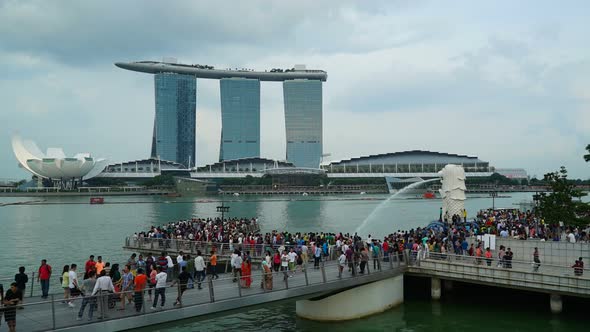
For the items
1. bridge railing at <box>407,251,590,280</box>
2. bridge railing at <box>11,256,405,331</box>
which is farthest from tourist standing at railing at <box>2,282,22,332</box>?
bridge railing at <box>407,251,590,280</box>

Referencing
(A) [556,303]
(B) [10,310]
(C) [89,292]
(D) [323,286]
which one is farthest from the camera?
(A) [556,303]

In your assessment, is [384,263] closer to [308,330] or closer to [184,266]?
[308,330]

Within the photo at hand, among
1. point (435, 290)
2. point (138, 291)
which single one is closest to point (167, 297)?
point (138, 291)

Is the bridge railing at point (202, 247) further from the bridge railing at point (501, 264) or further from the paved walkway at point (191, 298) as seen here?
the bridge railing at point (501, 264)

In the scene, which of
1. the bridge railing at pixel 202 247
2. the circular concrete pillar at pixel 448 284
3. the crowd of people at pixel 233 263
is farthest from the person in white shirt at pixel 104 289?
the circular concrete pillar at pixel 448 284

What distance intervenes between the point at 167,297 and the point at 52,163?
464ft

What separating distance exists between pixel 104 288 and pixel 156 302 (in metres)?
1.22

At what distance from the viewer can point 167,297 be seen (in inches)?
519

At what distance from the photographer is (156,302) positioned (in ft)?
39.3

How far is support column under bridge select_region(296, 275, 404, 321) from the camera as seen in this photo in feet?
56.3

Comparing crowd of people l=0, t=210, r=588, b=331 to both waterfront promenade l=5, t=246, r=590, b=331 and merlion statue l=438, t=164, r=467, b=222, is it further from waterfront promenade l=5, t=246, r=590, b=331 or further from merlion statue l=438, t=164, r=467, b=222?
merlion statue l=438, t=164, r=467, b=222

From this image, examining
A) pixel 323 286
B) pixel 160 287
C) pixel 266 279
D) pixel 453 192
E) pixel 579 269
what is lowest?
pixel 323 286

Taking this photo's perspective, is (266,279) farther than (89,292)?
Yes

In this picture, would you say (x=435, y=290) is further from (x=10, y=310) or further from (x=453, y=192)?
(x=453, y=192)
